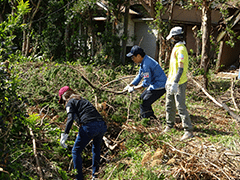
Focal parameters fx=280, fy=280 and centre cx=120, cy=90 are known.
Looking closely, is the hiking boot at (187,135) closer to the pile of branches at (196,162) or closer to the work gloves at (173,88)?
the pile of branches at (196,162)

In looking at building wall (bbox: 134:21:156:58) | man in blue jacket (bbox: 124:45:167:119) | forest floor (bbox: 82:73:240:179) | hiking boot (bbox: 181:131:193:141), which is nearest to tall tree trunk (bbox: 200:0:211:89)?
forest floor (bbox: 82:73:240:179)

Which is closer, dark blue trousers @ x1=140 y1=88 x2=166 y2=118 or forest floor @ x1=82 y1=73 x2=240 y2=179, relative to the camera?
forest floor @ x1=82 y1=73 x2=240 y2=179

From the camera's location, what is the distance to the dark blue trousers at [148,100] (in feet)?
18.9

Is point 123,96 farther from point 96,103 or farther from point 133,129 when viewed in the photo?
point 133,129

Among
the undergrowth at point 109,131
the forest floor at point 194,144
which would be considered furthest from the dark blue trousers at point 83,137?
the forest floor at point 194,144

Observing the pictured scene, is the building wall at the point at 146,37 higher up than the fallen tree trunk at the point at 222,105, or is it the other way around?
the building wall at the point at 146,37

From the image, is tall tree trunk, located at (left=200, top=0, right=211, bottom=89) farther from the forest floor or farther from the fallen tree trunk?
the forest floor

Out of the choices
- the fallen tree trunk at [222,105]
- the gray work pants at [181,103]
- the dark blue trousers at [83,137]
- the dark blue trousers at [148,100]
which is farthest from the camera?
the fallen tree trunk at [222,105]

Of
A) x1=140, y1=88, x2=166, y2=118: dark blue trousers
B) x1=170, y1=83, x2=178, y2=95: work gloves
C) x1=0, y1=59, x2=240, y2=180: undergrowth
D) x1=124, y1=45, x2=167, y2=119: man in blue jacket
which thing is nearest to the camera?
x1=0, y1=59, x2=240, y2=180: undergrowth

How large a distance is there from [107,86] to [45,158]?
3.08 m

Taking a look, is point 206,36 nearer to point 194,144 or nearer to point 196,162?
point 194,144

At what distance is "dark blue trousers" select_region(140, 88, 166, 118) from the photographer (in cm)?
576

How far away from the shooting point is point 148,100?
5812 millimetres

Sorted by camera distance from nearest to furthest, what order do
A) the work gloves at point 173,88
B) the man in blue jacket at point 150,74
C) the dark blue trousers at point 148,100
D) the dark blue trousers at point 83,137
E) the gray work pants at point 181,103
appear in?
the dark blue trousers at point 83,137 < the work gloves at point 173,88 < the gray work pants at point 181,103 < the man in blue jacket at point 150,74 < the dark blue trousers at point 148,100
